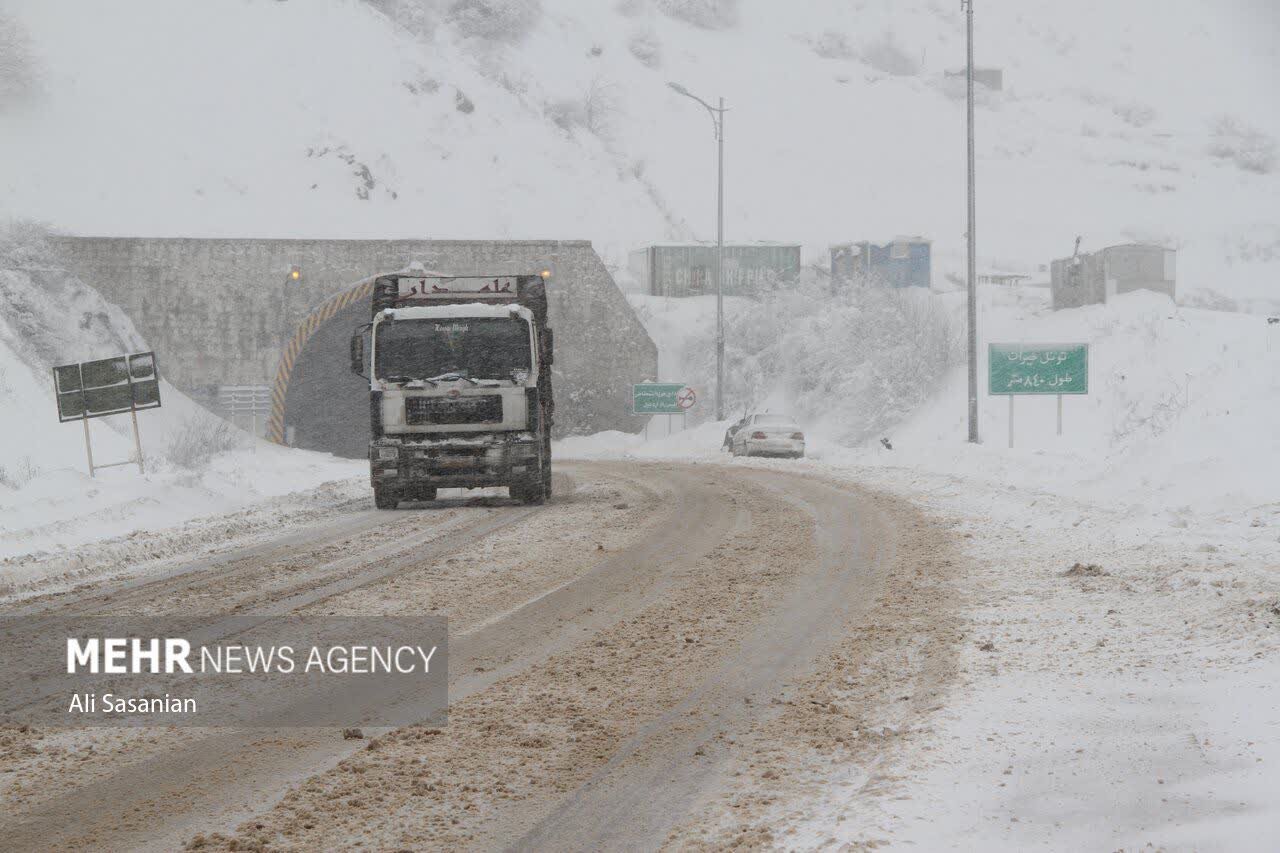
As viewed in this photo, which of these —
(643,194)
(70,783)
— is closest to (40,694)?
(70,783)

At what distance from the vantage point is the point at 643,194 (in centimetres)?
9750

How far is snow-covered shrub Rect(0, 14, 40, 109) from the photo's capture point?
82.4 metres

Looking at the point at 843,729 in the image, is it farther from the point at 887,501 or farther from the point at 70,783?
the point at 887,501

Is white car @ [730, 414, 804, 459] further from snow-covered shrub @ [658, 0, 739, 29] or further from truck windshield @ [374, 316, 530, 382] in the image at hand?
snow-covered shrub @ [658, 0, 739, 29]

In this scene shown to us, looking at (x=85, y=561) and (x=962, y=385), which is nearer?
(x=85, y=561)

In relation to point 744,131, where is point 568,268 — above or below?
below

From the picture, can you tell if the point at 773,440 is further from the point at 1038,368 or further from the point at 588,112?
the point at 588,112

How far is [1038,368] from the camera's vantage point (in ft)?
99.9

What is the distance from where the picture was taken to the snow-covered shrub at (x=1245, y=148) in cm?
11762

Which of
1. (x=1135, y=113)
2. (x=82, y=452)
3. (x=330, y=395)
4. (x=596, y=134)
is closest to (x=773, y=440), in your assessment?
(x=330, y=395)

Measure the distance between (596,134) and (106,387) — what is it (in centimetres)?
8497

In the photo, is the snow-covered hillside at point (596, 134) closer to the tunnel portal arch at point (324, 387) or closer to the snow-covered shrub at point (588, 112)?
the snow-covered shrub at point (588, 112)

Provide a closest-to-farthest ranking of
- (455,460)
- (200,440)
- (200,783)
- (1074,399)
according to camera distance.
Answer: (200,783), (455,460), (200,440), (1074,399)

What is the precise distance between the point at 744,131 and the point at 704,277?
191 feet
